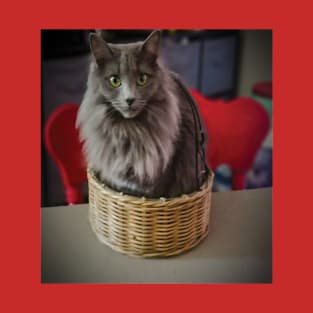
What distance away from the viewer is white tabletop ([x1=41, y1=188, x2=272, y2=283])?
97cm

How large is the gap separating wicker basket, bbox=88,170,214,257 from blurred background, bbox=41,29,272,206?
8.9 inches

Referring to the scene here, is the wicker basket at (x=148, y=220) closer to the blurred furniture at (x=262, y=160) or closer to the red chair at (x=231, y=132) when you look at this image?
the red chair at (x=231, y=132)

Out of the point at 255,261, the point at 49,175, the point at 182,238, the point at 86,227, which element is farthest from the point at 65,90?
the point at 255,261

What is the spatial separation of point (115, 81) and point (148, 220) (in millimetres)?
283

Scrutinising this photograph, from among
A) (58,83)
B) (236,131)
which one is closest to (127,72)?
(58,83)

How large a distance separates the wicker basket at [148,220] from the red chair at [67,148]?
16 centimetres

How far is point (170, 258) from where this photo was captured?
1004 mm

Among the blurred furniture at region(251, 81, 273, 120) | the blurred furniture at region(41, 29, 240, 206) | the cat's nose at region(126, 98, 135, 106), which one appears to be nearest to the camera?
the cat's nose at region(126, 98, 135, 106)

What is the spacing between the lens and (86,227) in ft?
3.59

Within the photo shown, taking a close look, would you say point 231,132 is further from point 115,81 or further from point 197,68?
point 115,81

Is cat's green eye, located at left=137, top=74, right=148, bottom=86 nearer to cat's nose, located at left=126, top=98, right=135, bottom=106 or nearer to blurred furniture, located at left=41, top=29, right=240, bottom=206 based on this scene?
cat's nose, located at left=126, top=98, right=135, bottom=106

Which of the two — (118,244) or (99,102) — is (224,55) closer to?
(99,102)

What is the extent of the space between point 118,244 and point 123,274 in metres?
0.07

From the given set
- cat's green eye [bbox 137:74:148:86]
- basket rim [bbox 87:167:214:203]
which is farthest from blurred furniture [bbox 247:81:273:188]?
cat's green eye [bbox 137:74:148:86]
